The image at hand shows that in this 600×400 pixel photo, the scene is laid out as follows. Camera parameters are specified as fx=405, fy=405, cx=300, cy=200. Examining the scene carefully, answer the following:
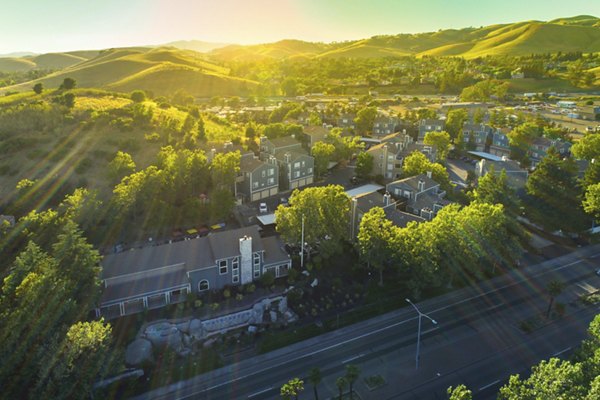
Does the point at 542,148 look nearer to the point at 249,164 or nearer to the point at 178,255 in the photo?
the point at 249,164

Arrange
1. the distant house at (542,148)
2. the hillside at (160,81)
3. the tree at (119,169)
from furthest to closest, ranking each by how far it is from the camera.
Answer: the hillside at (160,81) < the distant house at (542,148) < the tree at (119,169)

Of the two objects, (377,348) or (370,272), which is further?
(370,272)

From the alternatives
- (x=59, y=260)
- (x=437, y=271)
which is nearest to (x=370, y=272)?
(x=437, y=271)

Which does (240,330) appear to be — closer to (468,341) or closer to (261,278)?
(261,278)

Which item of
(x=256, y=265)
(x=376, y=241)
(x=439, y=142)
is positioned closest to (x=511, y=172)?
(x=439, y=142)

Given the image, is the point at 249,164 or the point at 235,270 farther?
the point at 249,164

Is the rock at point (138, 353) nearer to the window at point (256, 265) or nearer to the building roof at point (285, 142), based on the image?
the window at point (256, 265)

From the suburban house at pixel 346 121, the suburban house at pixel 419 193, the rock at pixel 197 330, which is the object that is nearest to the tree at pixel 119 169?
the rock at pixel 197 330
